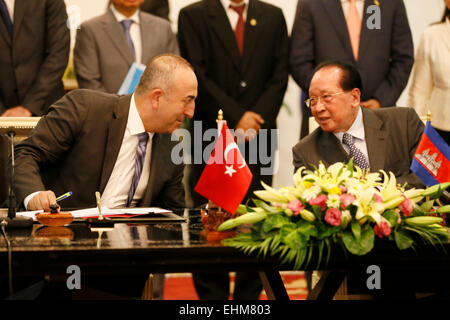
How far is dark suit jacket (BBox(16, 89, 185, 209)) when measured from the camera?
398 centimetres

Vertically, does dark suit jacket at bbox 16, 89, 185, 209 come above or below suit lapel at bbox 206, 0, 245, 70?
below

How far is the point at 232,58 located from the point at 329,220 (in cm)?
310

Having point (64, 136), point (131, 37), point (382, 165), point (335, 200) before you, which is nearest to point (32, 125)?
point (64, 136)

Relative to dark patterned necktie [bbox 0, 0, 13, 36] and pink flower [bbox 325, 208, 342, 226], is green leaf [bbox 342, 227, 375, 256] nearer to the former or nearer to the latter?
pink flower [bbox 325, 208, 342, 226]

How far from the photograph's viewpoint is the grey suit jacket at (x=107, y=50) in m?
5.39

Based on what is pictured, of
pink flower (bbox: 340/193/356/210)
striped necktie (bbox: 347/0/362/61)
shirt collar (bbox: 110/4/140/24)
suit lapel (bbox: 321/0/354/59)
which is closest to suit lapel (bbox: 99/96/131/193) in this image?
shirt collar (bbox: 110/4/140/24)

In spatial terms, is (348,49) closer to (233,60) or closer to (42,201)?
(233,60)

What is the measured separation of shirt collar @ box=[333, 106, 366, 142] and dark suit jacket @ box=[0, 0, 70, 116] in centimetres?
219

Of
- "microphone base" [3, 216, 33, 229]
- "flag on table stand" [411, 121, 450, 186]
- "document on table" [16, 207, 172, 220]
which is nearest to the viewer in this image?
"microphone base" [3, 216, 33, 229]

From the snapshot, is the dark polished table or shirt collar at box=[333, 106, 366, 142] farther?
shirt collar at box=[333, 106, 366, 142]

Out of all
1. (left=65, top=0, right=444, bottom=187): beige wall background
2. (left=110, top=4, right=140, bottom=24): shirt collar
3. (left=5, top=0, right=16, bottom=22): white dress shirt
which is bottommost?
(left=65, top=0, right=444, bottom=187): beige wall background

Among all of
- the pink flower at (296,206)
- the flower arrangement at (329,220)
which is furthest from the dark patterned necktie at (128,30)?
the pink flower at (296,206)

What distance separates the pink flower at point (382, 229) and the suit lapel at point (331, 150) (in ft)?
5.93
